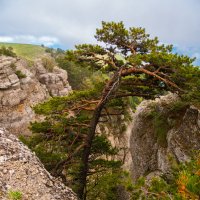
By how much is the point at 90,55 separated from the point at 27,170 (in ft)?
46.2

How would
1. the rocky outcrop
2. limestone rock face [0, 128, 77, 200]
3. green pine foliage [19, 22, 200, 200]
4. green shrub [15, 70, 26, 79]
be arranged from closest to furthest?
limestone rock face [0, 128, 77, 200], green pine foliage [19, 22, 200, 200], the rocky outcrop, green shrub [15, 70, 26, 79]

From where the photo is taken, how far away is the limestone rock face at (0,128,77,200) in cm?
848

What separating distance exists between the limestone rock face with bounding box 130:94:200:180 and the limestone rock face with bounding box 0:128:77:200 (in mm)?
6331

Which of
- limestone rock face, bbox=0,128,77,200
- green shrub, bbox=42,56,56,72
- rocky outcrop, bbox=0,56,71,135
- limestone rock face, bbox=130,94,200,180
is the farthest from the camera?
green shrub, bbox=42,56,56,72

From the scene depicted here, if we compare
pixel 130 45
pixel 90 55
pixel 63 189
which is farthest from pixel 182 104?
pixel 63 189

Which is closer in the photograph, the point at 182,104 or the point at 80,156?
the point at 182,104

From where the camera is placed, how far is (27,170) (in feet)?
29.9

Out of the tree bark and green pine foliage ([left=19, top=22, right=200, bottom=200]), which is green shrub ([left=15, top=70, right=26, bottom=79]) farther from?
the tree bark

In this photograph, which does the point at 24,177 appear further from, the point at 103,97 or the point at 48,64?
the point at 48,64

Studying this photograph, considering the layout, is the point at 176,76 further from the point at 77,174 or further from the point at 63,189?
the point at 63,189

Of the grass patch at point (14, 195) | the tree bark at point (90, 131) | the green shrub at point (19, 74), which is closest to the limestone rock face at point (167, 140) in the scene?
the tree bark at point (90, 131)

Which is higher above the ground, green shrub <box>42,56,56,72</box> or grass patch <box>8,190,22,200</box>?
green shrub <box>42,56,56,72</box>

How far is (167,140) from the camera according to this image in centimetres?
1922

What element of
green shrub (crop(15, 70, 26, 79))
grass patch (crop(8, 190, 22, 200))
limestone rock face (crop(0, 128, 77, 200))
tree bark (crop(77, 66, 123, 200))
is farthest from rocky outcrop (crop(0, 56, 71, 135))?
grass patch (crop(8, 190, 22, 200))
